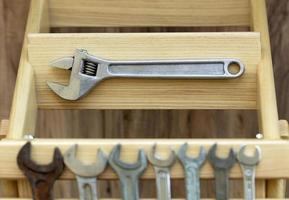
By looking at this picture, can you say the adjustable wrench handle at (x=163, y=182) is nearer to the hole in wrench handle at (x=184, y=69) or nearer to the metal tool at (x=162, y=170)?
the metal tool at (x=162, y=170)

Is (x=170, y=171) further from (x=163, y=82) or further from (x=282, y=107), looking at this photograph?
(x=282, y=107)

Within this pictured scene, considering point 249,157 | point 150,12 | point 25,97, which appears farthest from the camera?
point 150,12

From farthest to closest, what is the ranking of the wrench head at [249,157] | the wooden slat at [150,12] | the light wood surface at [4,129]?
1. the wooden slat at [150,12]
2. the light wood surface at [4,129]
3. the wrench head at [249,157]

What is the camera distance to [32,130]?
0.84 m

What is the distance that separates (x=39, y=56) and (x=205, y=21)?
0.88 feet

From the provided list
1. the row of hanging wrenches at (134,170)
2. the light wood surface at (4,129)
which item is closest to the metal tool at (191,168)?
the row of hanging wrenches at (134,170)

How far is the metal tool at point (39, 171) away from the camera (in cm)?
73

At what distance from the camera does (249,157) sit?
2.34 feet

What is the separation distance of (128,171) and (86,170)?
0.05 m

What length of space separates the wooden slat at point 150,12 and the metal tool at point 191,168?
0.33 metres

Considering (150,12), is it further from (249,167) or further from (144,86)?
(249,167)

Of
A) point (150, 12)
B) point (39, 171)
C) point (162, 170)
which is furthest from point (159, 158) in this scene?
point (150, 12)

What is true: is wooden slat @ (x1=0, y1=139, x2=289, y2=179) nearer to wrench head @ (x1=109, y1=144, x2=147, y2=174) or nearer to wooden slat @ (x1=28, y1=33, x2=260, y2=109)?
wrench head @ (x1=109, y1=144, x2=147, y2=174)

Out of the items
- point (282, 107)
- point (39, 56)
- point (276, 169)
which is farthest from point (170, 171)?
point (282, 107)
